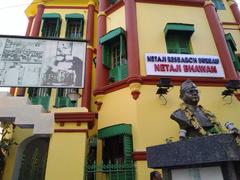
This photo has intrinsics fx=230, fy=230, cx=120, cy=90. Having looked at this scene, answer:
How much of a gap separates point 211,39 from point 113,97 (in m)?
4.65

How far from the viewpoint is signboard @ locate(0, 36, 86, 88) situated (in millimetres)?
6984

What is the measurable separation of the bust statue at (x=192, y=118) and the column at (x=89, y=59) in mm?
6222

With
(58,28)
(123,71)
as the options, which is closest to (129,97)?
(123,71)

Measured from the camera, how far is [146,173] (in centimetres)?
637

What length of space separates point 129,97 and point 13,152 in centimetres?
452

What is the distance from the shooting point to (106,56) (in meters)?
9.34

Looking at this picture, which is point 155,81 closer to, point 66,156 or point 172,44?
point 172,44

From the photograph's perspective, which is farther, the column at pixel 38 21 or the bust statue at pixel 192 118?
the column at pixel 38 21

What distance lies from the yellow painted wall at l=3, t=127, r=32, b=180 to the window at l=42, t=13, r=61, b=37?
19.4 feet

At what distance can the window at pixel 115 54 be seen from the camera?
28.4 feet

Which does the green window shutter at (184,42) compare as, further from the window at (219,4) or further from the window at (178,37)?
the window at (219,4)

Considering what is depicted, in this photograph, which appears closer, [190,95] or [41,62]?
[190,95]

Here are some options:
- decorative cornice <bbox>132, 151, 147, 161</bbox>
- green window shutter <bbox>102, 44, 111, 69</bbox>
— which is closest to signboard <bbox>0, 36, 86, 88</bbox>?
green window shutter <bbox>102, 44, 111, 69</bbox>

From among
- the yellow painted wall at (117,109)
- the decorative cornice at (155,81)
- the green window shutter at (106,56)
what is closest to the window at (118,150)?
the yellow painted wall at (117,109)
